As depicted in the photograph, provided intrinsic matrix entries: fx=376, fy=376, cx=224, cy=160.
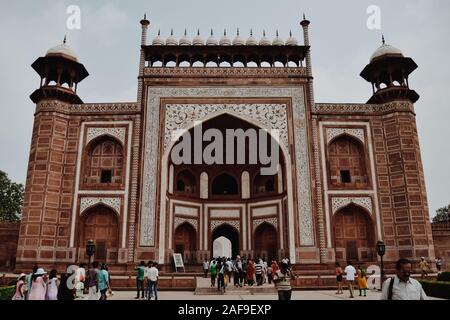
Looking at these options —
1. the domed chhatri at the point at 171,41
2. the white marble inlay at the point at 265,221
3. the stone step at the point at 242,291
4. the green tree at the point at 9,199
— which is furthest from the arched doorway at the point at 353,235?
the green tree at the point at 9,199

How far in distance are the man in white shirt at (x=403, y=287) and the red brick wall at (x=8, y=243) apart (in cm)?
1814

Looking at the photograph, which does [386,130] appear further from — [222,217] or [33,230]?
[33,230]

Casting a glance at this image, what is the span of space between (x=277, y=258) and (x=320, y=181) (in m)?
4.19

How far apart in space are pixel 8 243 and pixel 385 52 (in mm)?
19984

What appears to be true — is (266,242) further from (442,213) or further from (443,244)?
(442,213)

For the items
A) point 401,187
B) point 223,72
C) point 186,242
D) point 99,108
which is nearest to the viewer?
point 401,187

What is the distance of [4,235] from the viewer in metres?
17.5

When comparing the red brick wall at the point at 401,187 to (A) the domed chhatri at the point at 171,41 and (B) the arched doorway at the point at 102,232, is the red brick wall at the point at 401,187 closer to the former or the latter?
(A) the domed chhatri at the point at 171,41

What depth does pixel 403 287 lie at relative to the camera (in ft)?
10.7

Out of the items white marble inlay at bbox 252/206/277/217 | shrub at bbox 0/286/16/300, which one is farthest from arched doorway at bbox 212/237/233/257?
shrub at bbox 0/286/16/300

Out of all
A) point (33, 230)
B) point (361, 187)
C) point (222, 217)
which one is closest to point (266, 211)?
point (222, 217)

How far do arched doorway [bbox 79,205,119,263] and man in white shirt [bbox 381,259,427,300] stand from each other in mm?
14575

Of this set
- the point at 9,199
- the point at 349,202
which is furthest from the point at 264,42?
the point at 9,199

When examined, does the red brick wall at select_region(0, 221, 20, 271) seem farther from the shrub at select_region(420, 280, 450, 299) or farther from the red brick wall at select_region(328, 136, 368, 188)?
the shrub at select_region(420, 280, 450, 299)
